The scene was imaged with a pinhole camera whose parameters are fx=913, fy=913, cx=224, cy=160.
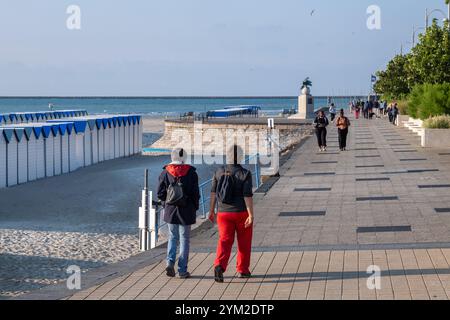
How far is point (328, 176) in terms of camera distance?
24.2 metres

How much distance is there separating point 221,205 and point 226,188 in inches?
9.2

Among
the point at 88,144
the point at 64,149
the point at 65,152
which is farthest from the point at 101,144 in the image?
the point at 64,149

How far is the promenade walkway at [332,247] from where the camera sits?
9758 millimetres

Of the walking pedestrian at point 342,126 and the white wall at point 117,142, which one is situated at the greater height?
the walking pedestrian at point 342,126

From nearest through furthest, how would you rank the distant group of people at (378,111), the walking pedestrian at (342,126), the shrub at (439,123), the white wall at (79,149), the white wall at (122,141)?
the walking pedestrian at (342,126), the shrub at (439,123), the white wall at (79,149), the white wall at (122,141), the distant group of people at (378,111)

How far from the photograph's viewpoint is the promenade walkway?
9758 mm

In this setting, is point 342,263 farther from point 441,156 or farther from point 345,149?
point 345,149

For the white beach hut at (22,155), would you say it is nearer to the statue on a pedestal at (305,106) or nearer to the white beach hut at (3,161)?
the white beach hut at (3,161)

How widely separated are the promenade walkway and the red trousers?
24cm

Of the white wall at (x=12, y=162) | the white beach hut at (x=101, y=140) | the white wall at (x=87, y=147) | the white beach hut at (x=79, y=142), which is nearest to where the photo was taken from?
the white wall at (x=12, y=162)

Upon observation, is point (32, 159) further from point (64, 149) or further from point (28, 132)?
point (64, 149)

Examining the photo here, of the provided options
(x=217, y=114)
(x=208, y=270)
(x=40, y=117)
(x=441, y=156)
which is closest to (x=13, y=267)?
(x=208, y=270)

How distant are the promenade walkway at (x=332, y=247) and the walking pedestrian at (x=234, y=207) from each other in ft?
0.99

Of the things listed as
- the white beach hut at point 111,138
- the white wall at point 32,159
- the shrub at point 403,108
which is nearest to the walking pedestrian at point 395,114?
the shrub at point 403,108
